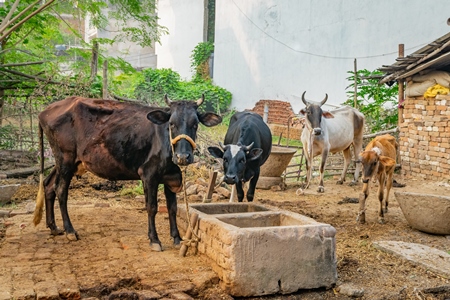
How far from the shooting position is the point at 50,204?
21.7 ft

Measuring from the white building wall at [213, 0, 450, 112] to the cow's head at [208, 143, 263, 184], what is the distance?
954cm

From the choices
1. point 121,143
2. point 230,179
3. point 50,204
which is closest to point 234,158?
point 230,179

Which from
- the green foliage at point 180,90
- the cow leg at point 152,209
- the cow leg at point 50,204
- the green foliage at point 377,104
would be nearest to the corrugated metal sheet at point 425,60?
the green foliage at point 377,104

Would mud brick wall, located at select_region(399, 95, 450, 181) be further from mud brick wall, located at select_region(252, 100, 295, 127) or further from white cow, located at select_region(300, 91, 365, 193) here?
mud brick wall, located at select_region(252, 100, 295, 127)

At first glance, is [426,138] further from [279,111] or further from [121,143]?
[279,111]

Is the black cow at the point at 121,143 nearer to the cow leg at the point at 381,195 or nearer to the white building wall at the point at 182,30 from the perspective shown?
the cow leg at the point at 381,195

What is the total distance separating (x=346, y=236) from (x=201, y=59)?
21852 millimetres

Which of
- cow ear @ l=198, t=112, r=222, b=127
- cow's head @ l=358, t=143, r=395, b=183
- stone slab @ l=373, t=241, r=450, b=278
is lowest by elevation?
stone slab @ l=373, t=241, r=450, b=278

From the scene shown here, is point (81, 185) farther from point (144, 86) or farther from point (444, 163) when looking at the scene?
point (144, 86)

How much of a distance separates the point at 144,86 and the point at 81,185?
48.8 feet

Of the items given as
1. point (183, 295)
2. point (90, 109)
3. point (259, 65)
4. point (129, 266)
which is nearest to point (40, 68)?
point (90, 109)

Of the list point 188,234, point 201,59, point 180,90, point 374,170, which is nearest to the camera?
point 188,234

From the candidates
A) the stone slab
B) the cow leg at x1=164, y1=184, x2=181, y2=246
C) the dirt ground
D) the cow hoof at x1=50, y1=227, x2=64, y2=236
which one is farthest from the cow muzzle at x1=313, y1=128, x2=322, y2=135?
the cow hoof at x1=50, y1=227, x2=64, y2=236

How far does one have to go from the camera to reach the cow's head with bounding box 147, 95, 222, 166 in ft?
18.4
